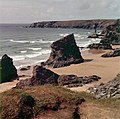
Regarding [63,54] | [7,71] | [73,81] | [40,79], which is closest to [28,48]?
[63,54]

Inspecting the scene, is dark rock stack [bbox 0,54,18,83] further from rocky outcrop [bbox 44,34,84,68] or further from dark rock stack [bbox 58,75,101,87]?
rocky outcrop [bbox 44,34,84,68]

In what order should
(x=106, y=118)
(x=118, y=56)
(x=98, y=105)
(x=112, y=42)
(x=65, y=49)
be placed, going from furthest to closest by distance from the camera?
(x=112, y=42) → (x=118, y=56) → (x=65, y=49) → (x=98, y=105) → (x=106, y=118)

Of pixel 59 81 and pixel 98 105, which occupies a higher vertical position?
pixel 98 105

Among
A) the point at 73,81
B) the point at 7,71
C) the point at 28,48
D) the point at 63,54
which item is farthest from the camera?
the point at 28,48

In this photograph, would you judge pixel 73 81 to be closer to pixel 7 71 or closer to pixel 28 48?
pixel 7 71

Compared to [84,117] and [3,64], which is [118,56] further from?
[84,117]

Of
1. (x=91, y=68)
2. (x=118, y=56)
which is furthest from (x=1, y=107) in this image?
(x=118, y=56)

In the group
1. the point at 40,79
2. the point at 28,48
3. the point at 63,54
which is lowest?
the point at 28,48

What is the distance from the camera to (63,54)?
57.7 metres

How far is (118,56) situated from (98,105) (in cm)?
4604

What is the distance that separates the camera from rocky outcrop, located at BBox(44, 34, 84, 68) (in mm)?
55562

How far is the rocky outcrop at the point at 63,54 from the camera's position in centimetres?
5556

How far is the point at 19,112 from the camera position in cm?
1700

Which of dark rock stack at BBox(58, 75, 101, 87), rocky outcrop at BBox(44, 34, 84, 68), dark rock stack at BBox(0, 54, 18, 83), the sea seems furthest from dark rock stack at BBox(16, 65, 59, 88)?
the sea
